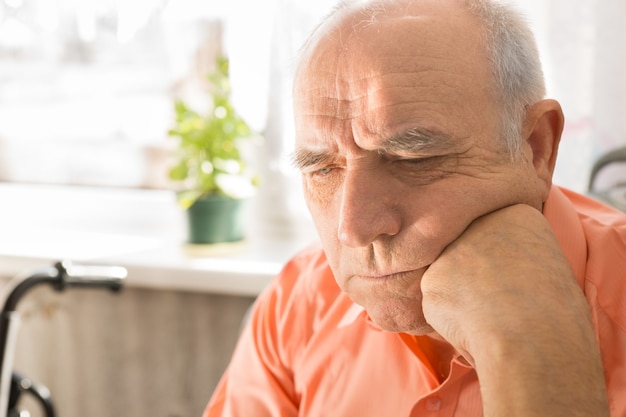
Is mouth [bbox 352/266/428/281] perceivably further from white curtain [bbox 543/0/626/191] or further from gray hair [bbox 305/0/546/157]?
white curtain [bbox 543/0/626/191]

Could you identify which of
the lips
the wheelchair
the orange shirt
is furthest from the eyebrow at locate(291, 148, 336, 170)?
the wheelchair

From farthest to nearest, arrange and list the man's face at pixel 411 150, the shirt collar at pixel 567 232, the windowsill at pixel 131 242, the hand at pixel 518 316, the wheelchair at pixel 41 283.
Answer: the windowsill at pixel 131 242 < the wheelchair at pixel 41 283 < the shirt collar at pixel 567 232 < the man's face at pixel 411 150 < the hand at pixel 518 316

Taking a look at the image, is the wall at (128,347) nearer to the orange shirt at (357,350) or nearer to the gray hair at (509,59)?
the orange shirt at (357,350)

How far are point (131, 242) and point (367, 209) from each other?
5.46ft

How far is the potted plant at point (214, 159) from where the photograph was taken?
2227 mm

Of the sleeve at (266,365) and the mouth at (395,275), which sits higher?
the mouth at (395,275)

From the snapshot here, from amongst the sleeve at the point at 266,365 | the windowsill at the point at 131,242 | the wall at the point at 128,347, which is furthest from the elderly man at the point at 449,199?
the wall at the point at 128,347

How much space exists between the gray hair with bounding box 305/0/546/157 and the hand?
5.1 inches

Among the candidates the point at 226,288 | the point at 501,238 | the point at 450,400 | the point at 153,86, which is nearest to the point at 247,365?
the point at 450,400

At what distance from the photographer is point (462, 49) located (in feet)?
3.40

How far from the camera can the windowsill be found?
2.19 meters

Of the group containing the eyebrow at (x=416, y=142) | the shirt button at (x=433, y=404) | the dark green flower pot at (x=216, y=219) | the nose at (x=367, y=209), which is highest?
the eyebrow at (x=416, y=142)

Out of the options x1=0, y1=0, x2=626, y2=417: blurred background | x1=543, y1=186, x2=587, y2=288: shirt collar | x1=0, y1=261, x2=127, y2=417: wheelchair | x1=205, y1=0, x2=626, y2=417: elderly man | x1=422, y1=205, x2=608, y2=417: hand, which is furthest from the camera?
x1=0, y1=0, x2=626, y2=417: blurred background

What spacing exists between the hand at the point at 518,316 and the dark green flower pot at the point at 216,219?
130 cm
